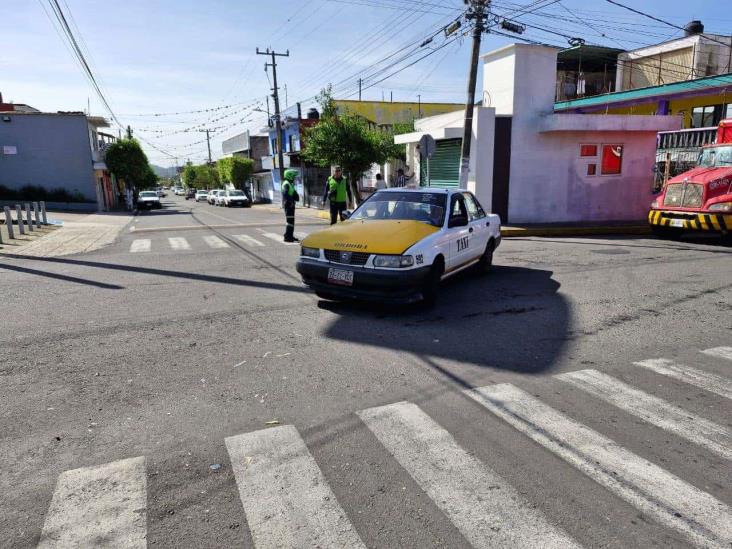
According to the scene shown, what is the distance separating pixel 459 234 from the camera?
790 cm

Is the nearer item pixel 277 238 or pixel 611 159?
pixel 277 238

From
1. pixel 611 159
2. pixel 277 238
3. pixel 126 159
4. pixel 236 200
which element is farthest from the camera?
pixel 236 200

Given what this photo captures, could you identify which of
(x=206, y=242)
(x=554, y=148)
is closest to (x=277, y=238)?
(x=206, y=242)

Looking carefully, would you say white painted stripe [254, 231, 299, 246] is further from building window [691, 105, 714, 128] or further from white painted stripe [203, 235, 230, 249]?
building window [691, 105, 714, 128]

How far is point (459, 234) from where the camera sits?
7902 mm

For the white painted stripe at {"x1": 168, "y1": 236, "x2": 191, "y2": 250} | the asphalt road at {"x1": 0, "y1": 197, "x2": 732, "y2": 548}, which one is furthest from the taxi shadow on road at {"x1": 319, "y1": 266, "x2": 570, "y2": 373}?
the white painted stripe at {"x1": 168, "y1": 236, "x2": 191, "y2": 250}

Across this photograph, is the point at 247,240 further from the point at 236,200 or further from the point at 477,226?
the point at 236,200

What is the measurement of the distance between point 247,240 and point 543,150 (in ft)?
35.9

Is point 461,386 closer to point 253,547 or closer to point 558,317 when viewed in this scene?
point 253,547

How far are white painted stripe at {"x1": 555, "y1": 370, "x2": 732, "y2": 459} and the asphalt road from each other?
0.02 metres

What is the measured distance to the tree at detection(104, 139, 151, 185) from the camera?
129 ft

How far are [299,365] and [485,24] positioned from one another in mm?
13307

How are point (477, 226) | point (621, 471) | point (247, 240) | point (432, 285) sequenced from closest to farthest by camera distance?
point (621, 471), point (432, 285), point (477, 226), point (247, 240)

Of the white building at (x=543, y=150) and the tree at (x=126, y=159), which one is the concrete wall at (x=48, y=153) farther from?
the white building at (x=543, y=150)
